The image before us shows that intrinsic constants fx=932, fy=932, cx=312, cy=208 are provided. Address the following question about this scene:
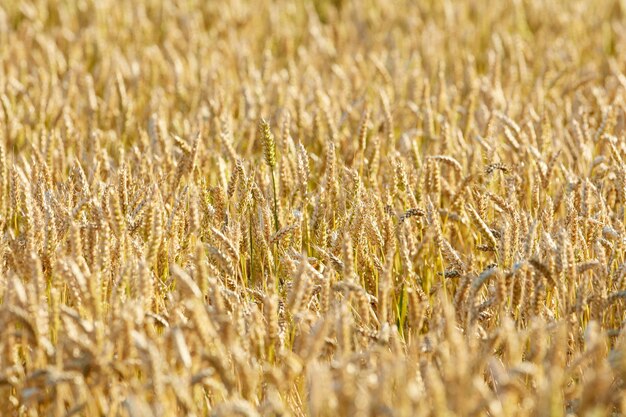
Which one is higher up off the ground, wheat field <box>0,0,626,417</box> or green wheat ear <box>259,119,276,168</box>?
green wheat ear <box>259,119,276,168</box>

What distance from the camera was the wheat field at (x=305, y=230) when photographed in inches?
61.2

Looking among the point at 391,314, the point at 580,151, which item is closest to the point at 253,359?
the point at 391,314

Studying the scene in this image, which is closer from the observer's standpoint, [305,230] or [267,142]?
[267,142]

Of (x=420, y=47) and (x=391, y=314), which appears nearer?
(x=391, y=314)

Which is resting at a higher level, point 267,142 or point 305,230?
point 267,142

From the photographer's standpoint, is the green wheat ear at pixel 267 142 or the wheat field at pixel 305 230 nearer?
the wheat field at pixel 305 230

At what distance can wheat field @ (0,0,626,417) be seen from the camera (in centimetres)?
156

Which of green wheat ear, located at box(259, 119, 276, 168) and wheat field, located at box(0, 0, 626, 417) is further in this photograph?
green wheat ear, located at box(259, 119, 276, 168)

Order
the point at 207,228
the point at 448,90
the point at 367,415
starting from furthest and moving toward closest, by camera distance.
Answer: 1. the point at 448,90
2. the point at 207,228
3. the point at 367,415

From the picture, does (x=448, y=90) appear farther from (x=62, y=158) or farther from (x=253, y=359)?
(x=253, y=359)

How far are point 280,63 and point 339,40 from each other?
0.36m

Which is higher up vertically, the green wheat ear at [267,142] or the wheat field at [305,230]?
the green wheat ear at [267,142]

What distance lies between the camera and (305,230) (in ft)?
8.30

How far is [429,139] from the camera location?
321 cm
